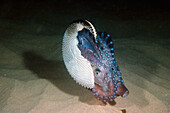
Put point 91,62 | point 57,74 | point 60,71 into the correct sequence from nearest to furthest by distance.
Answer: point 91,62 < point 57,74 < point 60,71

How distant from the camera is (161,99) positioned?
288cm

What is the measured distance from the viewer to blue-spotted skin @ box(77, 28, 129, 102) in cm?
203

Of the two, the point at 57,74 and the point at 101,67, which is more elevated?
the point at 101,67

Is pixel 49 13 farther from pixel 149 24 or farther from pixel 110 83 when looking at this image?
pixel 110 83

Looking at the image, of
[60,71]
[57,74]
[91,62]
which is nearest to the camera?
[91,62]

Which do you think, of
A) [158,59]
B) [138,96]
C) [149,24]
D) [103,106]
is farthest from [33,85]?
[149,24]

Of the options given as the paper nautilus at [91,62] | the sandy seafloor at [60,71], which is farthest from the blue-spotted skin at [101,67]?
the sandy seafloor at [60,71]

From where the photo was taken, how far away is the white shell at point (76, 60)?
1.96m

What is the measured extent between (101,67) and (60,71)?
1745 mm

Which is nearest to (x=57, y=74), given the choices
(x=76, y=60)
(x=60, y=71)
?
(x=60, y=71)

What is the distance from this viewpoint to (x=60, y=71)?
363 centimetres

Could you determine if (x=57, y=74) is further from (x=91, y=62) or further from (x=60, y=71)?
(x=91, y=62)

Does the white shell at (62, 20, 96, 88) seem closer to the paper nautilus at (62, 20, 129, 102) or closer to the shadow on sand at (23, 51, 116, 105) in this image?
the paper nautilus at (62, 20, 129, 102)

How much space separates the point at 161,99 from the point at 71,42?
1.91 meters
